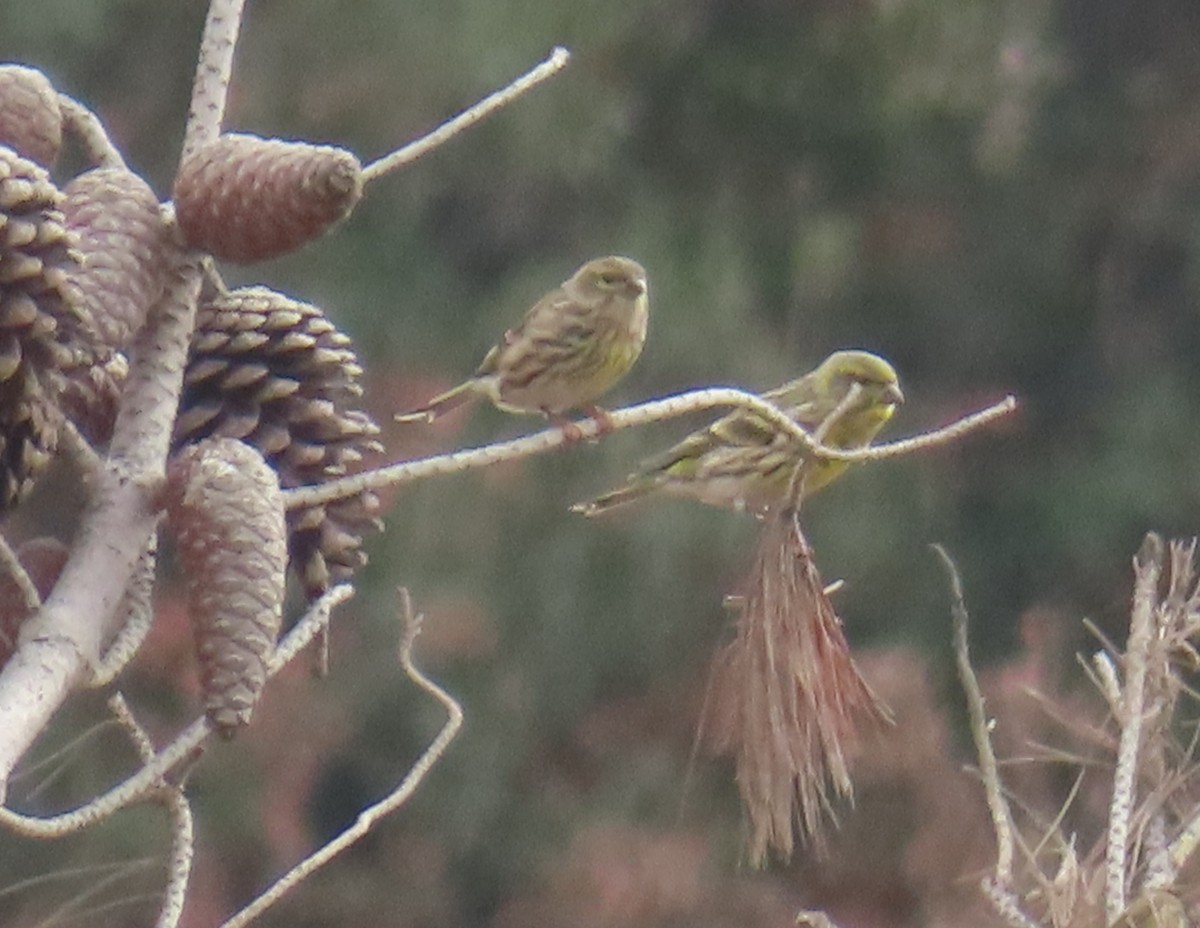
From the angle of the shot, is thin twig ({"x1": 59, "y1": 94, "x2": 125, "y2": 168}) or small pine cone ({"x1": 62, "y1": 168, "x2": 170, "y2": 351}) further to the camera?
thin twig ({"x1": 59, "y1": 94, "x2": 125, "y2": 168})

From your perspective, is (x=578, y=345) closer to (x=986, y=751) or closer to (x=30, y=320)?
(x=986, y=751)

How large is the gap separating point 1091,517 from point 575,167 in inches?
62.3

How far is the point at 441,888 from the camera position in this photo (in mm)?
6000

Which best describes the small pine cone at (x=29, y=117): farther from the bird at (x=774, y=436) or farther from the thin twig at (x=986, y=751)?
the bird at (x=774, y=436)

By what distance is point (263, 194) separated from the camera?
108 cm

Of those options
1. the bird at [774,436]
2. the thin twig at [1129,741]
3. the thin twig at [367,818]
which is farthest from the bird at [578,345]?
the thin twig at [367,818]

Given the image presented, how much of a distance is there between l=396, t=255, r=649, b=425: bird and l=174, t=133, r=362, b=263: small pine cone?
195 cm

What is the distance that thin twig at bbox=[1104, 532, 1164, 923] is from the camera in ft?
Answer: 5.12

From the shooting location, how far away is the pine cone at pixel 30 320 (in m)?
0.99

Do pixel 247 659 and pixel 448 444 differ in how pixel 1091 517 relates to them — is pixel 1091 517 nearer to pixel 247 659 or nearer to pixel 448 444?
pixel 448 444

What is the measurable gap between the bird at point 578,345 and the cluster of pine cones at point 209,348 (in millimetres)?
1807

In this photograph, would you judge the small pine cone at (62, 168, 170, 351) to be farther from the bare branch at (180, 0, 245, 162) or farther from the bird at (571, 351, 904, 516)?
the bird at (571, 351, 904, 516)

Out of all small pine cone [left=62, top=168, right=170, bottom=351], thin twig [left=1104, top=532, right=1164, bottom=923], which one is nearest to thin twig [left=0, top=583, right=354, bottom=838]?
small pine cone [left=62, top=168, right=170, bottom=351]

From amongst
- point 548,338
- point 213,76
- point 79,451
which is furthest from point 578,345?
point 79,451
